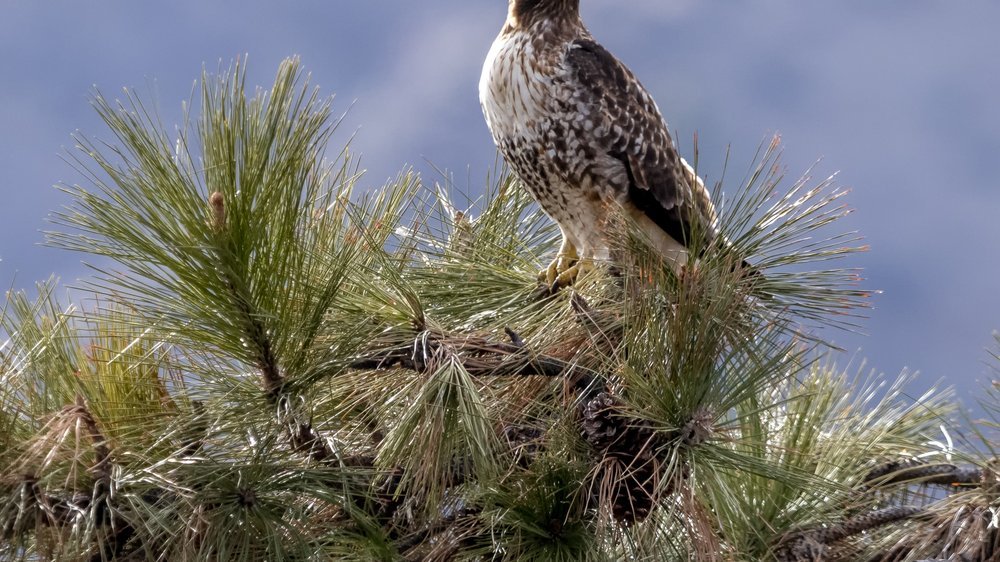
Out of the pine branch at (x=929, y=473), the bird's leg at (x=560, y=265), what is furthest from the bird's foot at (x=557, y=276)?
the pine branch at (x=929, y=473)

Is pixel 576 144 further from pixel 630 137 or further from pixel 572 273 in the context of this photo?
pixel 572 273

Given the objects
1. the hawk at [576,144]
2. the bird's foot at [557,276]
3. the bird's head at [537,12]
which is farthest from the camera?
the bird's head at [537,12]

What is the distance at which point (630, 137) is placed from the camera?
11.0 ft

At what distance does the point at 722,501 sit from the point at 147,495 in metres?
1.08

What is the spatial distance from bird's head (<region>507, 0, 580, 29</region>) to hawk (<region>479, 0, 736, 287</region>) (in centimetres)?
8

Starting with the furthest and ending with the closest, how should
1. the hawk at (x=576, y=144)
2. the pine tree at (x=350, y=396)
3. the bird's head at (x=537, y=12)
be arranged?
the bird's head at (x=537, y=12) → the hawk at (x=576, y=144) → the pine tree at (x=350, y=396)

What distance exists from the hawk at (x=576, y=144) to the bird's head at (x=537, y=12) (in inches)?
3.1

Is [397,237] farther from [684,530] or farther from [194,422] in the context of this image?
[684,530]

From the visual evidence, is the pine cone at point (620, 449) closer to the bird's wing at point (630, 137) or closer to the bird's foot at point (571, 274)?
the bird's foot at point (571, 274)

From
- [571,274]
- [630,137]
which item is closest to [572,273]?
[571,274]

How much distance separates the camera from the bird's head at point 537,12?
3.47 m

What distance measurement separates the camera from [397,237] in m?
2.87

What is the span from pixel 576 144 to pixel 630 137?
0.60ft

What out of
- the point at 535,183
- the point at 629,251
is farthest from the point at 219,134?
the point at 535,183
